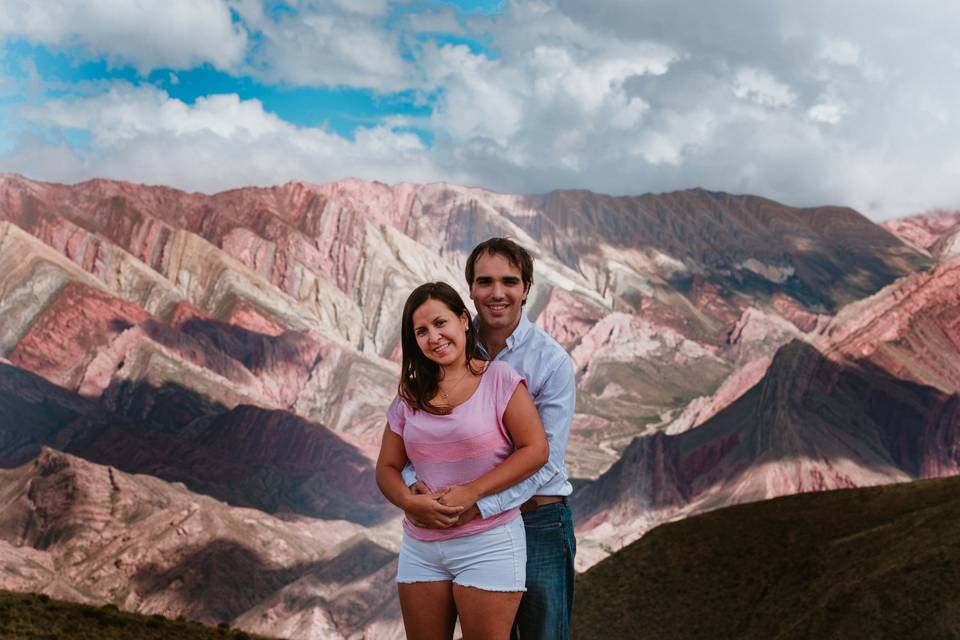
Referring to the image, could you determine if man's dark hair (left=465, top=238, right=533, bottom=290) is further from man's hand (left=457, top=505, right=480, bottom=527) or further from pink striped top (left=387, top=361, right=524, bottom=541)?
man's hand (left=457, top=505, right=480, bottom=527)

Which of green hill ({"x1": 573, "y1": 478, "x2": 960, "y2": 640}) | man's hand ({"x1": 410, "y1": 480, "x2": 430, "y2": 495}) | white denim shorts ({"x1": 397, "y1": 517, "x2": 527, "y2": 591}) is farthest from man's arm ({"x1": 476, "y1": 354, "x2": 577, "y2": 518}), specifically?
green hill ({"x1": 573, "y1": 478, "x2": 960, "y2": 640})

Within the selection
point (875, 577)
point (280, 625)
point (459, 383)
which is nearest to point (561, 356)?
point (459, 383)


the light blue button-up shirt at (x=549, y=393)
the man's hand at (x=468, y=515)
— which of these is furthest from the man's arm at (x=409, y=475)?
the man's hand at (x=468, y=515)

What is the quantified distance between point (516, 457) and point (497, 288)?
176cm

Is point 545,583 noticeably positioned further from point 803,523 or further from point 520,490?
point 803,523

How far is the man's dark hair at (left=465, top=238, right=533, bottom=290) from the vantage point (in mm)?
9805

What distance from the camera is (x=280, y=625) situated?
19200 centimetres

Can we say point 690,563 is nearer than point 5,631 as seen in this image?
No

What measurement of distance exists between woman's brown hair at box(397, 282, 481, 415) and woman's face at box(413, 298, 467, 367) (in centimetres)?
6

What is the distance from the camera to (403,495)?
29.7 ft

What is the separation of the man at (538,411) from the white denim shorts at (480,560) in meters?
0.29

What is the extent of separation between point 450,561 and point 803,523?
166 ft

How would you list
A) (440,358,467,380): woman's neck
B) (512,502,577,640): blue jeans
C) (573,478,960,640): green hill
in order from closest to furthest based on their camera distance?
(440,358,467,380): woman's neck, (512,502,577,640): blue jeans, (573,478,960,640): green hill

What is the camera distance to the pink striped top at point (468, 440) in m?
9.00
